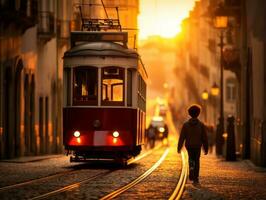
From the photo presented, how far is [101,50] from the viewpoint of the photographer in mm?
26562

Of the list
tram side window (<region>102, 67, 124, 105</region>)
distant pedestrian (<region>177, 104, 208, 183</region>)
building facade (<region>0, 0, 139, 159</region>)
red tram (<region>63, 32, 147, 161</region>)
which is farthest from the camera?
building facade (<region>0, 0, 139, 159</region>)

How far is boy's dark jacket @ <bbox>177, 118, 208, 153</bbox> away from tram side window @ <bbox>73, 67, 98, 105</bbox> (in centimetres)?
628

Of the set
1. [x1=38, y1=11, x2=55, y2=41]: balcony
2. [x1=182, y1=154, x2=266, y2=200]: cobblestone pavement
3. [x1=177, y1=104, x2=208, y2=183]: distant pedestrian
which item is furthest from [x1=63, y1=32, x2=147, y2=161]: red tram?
[x1=38, y1=11, x2=55, y2=41]: balcony

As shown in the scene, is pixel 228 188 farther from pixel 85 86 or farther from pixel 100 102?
pixel 85 86

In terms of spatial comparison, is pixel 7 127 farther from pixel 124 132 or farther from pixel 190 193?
pixel 190 193

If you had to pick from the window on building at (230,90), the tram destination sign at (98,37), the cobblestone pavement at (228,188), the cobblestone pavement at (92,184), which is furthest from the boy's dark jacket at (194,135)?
the window on building at (230,90)

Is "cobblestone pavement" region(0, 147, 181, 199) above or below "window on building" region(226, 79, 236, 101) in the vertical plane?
below

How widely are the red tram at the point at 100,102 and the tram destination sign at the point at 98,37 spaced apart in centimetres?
89

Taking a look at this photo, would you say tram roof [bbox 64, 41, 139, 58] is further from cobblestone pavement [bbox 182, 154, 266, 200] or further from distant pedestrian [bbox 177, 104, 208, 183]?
distant pedestrian [bbox 177, 104, 208, 183]

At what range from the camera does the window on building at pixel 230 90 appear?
8784cm

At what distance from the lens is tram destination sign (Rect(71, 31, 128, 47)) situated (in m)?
27.5

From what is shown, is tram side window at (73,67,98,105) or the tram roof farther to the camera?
the tram roof

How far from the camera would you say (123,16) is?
146 m

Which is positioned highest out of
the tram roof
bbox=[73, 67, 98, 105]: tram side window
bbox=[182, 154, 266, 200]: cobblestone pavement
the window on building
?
the window on building
